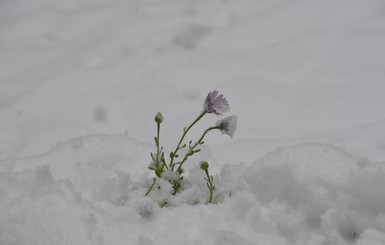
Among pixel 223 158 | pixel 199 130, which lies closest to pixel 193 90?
pixel 199 130

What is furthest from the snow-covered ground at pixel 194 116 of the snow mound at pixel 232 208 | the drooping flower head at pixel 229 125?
the drooping flower head at pixel 229 125

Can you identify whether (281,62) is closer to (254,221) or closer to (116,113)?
(116,113)

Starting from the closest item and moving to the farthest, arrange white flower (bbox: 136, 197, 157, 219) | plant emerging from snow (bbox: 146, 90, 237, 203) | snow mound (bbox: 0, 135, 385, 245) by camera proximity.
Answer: snow mound (bbox: 0, 135, 385, 245)
white flower (bbox: 136, 197, 157, 219)
plant emerging from snow (bbox: 146, 90, 237, 203)

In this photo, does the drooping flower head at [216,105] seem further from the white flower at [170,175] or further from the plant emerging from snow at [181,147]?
the white flower at [170,175]

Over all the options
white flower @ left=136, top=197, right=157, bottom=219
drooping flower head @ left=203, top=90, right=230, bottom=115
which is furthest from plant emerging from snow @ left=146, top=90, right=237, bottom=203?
white flower @ left=136, top=197, right=157, bottom=219

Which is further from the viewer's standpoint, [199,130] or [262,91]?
[262,91]

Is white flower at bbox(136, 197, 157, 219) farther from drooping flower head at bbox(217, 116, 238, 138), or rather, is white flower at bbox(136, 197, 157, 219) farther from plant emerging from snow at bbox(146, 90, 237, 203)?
drooping flower head at bbox(217, 116, 238, 138)

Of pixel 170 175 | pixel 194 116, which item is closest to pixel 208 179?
pixel 170 175

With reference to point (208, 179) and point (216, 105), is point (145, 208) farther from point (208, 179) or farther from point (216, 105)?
point (216, 105)
